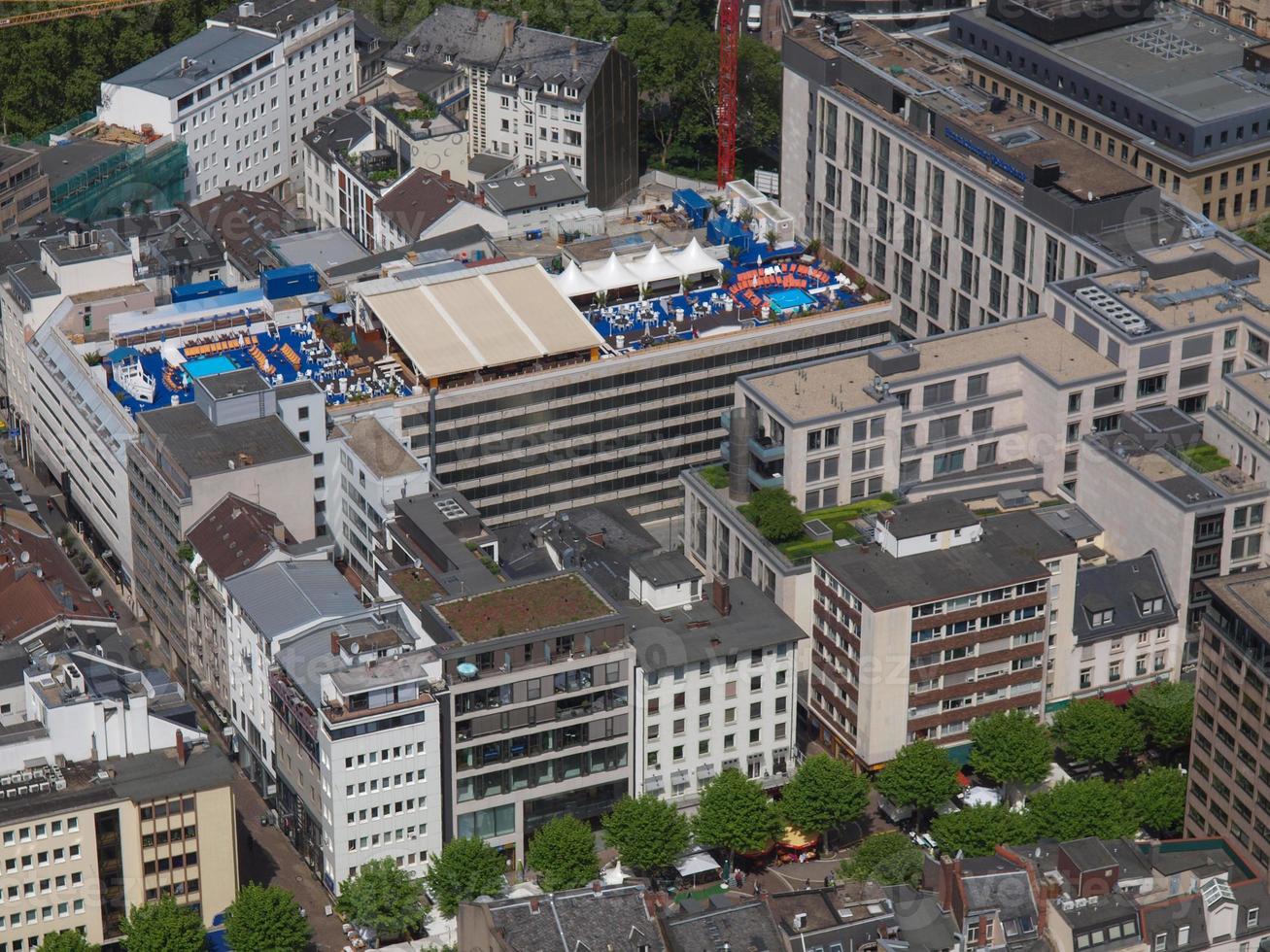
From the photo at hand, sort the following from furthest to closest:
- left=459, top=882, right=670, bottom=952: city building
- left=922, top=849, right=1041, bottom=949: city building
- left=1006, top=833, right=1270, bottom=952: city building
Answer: left=459, top=882, right=670, bottom=952: city building, left=922, top=849, right=1041, bottom=949: city building, left=1006, top=833, right=1270, bottom=952: city building

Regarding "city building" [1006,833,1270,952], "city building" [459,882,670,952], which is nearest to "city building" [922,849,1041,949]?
"city building" [1006,833,1270,952]

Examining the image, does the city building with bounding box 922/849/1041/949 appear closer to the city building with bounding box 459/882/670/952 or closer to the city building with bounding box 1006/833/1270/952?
the city building with bounding box 1006/833/1270/952

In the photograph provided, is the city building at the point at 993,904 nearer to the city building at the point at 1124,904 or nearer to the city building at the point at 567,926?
the city building at the point at 1124,904

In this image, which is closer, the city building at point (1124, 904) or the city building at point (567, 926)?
the city building at point (1124, 904)

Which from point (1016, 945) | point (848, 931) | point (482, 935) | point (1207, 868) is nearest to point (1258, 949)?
point (1207, 868)

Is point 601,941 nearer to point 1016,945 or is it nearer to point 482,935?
point 482,935

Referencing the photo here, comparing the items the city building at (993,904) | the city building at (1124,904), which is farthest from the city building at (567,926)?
the city building at (1124,904)

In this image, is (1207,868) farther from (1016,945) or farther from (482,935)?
(482,935)
